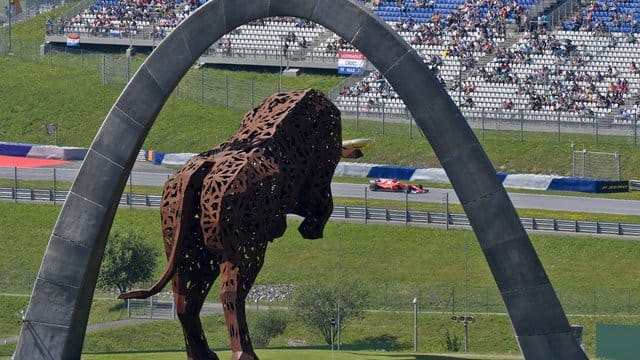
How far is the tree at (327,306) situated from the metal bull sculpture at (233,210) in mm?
17436

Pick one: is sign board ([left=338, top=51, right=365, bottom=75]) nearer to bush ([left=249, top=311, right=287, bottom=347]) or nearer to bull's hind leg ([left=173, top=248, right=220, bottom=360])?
bush ([left=249, top=311, right=287, bottom=347])

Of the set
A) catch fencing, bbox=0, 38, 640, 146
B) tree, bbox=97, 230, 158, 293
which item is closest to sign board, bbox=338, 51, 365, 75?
catch fencing, bbox=0, 38, 640, 146

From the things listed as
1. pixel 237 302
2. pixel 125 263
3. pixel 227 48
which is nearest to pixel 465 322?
pixel 125 263

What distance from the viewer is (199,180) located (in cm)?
3747

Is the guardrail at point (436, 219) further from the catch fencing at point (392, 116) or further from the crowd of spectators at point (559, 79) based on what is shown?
the crowd of spectators at point (559, 79)

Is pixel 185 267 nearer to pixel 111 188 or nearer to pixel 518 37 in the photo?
pixel 111 188

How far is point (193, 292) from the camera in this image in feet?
125

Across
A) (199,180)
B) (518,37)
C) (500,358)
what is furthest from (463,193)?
(518,37)

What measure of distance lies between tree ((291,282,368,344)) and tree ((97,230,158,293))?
22.2 feet

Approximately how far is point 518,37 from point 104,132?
49804 millimetres

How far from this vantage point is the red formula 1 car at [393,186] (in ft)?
242

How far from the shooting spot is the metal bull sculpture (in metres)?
37.0

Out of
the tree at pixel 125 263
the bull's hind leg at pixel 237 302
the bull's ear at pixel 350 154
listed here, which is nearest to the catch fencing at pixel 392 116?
the tree at pixel 125 263

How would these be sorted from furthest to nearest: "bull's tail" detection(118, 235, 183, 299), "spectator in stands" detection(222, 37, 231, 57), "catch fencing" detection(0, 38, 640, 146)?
"spectator in stands" detection(222, 37, 231, 57) → "catch fencing" detection(0, 38, 640, 146) → "bull's tail" detection(118, 235, 183, 299)
